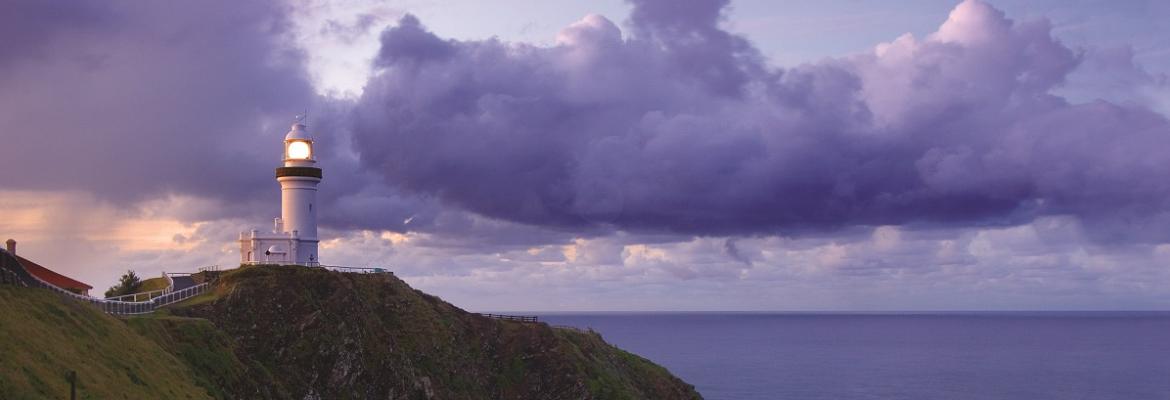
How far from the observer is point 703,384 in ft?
555

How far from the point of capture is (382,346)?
81.4 meters

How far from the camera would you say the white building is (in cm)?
9144

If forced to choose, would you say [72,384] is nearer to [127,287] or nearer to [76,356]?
[76,356]

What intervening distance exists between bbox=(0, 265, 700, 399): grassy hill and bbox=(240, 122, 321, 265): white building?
8.77 meters

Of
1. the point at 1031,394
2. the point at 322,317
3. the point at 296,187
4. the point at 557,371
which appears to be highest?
the point at 296,187

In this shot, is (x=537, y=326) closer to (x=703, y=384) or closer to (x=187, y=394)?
(x=187, y=394)

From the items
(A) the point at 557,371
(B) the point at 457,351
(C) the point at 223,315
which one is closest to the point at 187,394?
(C) the point at 223,315

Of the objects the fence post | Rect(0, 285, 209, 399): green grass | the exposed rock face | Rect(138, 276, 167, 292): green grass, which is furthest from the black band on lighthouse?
the fence post

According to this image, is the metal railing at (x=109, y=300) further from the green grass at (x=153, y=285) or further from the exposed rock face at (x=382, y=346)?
the green grass at (x=153, y=285)

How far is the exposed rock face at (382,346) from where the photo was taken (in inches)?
2896

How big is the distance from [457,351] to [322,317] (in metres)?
14.9

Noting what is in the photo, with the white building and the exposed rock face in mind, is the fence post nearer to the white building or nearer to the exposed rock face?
the exposed rock face

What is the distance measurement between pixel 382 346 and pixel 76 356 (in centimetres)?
3395

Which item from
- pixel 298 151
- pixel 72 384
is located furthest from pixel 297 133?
pixel 72 384
